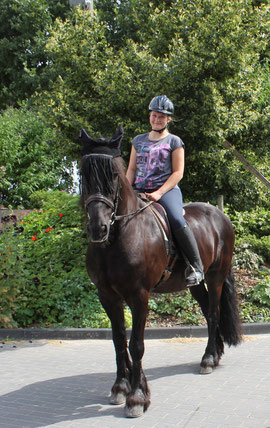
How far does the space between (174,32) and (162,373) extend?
255 inches

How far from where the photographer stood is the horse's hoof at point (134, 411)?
4.47m

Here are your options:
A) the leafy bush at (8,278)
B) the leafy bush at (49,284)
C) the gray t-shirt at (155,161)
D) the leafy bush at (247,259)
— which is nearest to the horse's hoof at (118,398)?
the gray t-shirt at (155,161)

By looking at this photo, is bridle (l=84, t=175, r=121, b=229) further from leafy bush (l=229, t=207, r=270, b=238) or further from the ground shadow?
leafy bush (l=229, t=207, r=270, b=238)

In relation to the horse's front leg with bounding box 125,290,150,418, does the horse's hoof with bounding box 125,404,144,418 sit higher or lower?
lower

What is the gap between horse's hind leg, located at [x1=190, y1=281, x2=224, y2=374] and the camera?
5.81 meters

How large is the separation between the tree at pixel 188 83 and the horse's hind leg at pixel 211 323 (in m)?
3.12

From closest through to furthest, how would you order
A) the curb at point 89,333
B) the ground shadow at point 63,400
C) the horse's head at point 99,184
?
the horse's head at point 99,184 < the ground shadow at point 63,400 < the curb at point 89,333

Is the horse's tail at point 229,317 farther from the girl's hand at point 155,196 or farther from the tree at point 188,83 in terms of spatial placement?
the tree at point 188,83

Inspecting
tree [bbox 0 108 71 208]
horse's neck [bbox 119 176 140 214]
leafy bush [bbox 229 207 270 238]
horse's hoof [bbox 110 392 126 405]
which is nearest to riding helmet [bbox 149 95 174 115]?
horse's neck [bbox 119 176 140 214]

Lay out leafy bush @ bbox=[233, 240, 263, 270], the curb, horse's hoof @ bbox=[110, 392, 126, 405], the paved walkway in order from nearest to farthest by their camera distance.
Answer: the paved walkway < horse's hoof @ bbox=[110, 392, 126, 405] < the curb < leafy bush @ bbox=[233, 240, 263, 270]

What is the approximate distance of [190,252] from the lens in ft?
17.2

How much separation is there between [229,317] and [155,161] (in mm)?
2316

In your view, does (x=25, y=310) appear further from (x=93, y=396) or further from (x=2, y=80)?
(x=2, y=80)

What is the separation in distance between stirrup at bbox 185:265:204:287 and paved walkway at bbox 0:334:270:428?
3.54 ft
